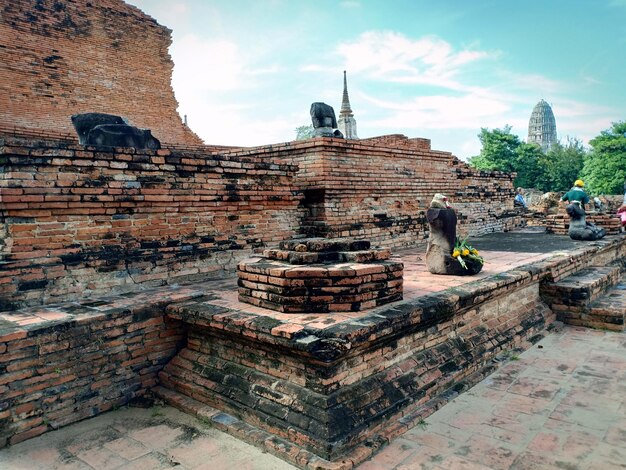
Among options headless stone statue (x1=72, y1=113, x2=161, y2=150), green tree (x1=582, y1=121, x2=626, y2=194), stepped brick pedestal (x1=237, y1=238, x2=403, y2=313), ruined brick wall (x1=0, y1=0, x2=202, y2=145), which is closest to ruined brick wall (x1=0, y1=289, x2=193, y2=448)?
stepped brick pedestal (x1=237, y1=238, x2=403, y2=313)

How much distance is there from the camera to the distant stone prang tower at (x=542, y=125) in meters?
55.1

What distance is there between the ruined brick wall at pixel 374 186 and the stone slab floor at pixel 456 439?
3.25 meters

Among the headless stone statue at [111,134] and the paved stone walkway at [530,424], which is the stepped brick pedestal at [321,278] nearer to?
the paved stone walkway at [530,424]

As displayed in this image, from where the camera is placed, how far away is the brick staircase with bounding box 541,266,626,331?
5125mm

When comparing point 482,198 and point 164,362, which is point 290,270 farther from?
point 482,198

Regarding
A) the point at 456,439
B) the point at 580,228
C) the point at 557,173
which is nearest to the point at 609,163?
the point at 557,173

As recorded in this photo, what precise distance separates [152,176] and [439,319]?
3.00 meters

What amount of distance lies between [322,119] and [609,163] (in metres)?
26.7

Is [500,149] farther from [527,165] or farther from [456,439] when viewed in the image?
[456,439]

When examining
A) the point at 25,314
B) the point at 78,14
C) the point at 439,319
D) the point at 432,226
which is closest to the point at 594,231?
the point at 432,226

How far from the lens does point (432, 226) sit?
4988 millimetres

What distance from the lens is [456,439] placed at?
9.44 ft

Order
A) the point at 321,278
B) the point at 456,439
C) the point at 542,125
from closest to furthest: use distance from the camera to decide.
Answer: the point at 456,439 < the point at 321,278 < the point at 542,125

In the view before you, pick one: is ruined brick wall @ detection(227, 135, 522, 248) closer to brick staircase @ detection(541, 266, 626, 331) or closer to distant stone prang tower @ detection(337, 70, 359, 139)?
brick staircase @ detection(541, 266, 626, 331)
